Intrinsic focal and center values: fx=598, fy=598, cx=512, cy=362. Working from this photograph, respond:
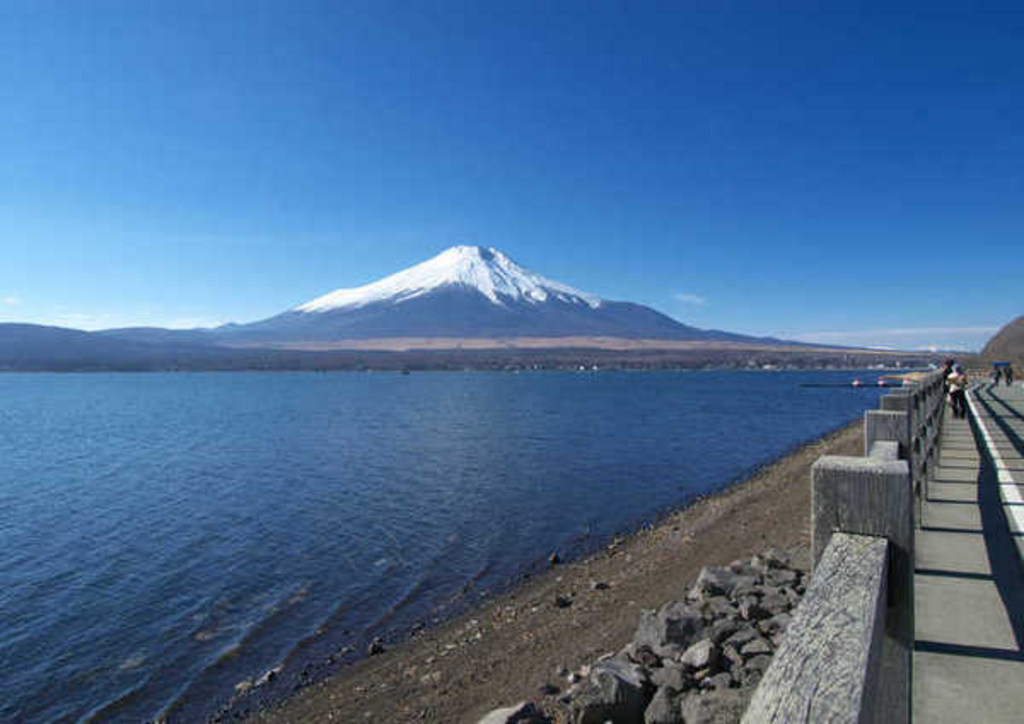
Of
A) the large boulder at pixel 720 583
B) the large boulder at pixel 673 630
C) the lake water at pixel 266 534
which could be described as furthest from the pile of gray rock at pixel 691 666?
the lake water at pixel 266 534

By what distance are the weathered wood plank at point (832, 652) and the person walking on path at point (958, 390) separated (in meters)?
17.1

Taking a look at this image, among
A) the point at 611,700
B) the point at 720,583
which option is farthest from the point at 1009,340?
the point at 611,700

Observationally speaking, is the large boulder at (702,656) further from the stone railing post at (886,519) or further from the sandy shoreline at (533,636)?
the stone railing post at (886,519)

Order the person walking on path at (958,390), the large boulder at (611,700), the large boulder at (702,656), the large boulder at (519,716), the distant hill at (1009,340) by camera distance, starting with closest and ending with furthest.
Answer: the large boulder at (611,700) < the large boulder at (702,656) < the large boulder at (519,716) < the person walking on path at (958,390) < the distant hill at (1009,340)

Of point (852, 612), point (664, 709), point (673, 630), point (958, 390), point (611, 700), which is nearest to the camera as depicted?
point (852, 612)

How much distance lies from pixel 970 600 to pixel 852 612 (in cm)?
379

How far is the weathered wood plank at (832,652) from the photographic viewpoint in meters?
1.07

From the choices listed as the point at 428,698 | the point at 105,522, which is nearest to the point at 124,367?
the point at 105,522

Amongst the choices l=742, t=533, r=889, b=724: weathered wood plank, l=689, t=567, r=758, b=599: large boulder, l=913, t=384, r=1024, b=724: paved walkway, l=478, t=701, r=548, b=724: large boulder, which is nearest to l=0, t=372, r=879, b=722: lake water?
l=478, t=701, r=548, b=724: large boulder

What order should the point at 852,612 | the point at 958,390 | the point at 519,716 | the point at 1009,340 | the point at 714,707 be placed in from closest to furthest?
1. the point at 852,612
2. the point at 714,707
3. the point at 519,716
4. the point at 958,390
5. the point at 1009,340

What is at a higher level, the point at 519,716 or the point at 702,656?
the point at 702,656

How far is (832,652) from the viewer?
4.10 feet

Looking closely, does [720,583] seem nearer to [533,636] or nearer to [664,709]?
[533,636]

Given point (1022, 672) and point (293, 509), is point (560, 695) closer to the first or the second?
point (1022, 672)
